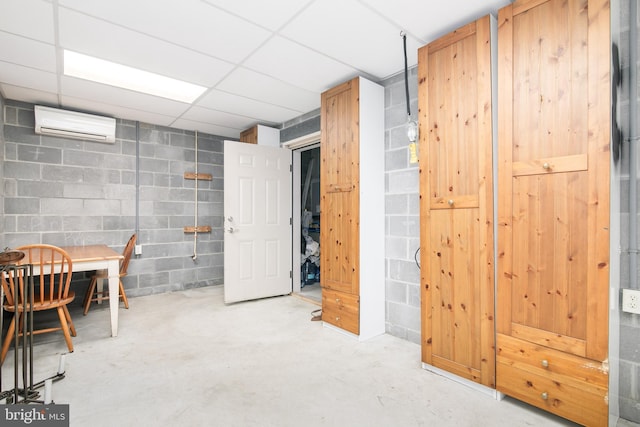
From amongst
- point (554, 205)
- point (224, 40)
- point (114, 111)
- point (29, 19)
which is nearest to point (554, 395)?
point (554, 205)

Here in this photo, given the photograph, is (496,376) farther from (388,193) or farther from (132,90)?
(132,90)

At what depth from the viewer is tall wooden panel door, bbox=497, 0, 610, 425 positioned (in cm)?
150

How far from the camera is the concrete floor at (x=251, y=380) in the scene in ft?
5.62

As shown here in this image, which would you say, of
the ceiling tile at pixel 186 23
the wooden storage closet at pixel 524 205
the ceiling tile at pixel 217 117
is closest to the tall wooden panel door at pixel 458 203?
the wooden storage closet at pixel 524 205

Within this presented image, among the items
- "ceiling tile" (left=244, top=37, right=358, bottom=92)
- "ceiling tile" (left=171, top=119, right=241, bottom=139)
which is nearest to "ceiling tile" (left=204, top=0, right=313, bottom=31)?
"ceiling tile" (left=244, top=37, right=358, bottom=92)

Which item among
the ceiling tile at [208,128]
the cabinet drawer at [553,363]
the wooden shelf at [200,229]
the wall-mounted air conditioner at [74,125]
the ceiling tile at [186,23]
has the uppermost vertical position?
the ceiling tile at [186,23]

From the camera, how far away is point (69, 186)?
12.7 feet

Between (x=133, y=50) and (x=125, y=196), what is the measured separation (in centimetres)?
238

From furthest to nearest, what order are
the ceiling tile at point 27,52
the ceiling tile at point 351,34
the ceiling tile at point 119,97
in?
1. the ceiling tile at point 119,97
2. the ceiling tile at point 27,52
3. the ceiling tile at point 351,34

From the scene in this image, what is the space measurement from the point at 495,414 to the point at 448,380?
0.38 m

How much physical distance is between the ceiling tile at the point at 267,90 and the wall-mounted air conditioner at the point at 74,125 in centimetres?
181

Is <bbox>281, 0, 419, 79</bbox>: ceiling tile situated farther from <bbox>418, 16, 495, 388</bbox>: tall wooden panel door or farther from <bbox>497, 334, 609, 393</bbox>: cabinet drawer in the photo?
<bbox>497, 334, 609, 393</bbox>: cabinet drawer

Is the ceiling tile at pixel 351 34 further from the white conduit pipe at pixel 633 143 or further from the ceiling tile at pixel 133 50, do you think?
the white conduit pipe at pixel 633 143

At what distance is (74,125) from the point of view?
146 inches
